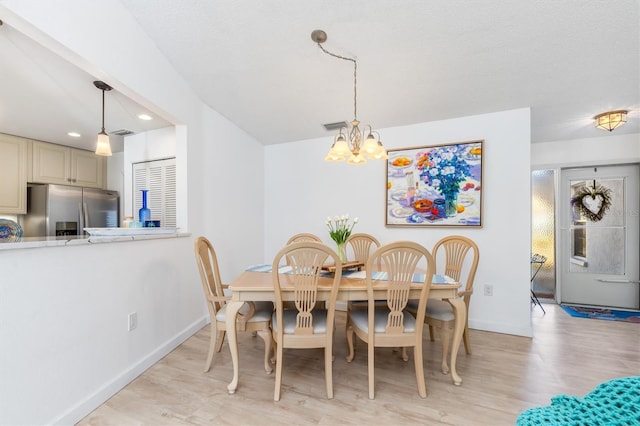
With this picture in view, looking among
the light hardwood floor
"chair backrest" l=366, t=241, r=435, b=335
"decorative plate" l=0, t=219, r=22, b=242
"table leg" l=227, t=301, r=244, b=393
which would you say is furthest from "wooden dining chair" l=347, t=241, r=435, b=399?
"decorative plate" l=0, t=219, r=22, b=242

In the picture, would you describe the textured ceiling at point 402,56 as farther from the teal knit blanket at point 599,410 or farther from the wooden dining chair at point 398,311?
the teal knit blanket at point 599,410

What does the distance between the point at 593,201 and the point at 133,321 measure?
5622mm

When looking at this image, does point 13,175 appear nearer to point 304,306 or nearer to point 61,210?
point 61,210

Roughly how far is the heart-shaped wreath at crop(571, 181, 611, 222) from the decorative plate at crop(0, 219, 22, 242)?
236 inches

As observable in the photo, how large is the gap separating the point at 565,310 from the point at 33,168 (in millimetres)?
7215

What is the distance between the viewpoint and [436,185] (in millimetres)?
3111

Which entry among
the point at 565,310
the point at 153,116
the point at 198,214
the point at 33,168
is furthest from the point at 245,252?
the point at 565,310

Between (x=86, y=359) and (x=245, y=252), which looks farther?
(x=245, y=252)

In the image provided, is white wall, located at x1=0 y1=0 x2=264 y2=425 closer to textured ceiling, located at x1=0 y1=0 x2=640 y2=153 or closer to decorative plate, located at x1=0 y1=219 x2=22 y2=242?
textured ceiling, located at x1=0 y1=0 x2=640 y2=153

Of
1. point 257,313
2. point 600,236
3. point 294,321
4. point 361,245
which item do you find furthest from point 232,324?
point 600,236

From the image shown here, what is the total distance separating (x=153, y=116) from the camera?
9.20 ft

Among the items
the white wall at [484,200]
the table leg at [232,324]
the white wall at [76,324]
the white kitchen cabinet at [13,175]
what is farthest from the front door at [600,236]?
the white kitchen cabinet at [13,175]

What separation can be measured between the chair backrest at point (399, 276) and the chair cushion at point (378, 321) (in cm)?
4

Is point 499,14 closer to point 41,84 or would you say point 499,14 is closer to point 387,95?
point 387,95
